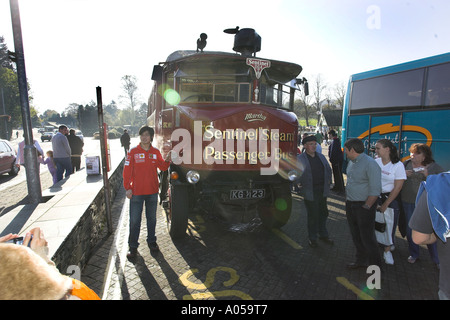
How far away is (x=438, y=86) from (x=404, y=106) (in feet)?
3.06

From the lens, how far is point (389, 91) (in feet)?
26.8

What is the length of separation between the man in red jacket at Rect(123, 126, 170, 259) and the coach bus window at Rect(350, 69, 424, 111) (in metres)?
7.26

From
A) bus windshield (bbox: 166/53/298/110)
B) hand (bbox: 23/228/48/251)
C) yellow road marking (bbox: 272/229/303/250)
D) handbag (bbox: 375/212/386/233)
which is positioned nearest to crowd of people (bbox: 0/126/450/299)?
handbag (bbox: 375/212/386/233)

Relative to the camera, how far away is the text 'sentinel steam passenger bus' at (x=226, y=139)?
4.47 m

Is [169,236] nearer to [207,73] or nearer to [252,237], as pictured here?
[252,237]

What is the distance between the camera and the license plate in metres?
4.50

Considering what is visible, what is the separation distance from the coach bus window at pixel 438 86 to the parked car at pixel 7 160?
1442 cm

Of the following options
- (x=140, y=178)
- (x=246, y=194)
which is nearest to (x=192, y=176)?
(x=140, y=178)

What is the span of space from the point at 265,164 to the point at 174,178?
1.61 meters

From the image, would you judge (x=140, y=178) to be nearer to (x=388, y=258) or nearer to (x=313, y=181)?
(x=313, y=181)

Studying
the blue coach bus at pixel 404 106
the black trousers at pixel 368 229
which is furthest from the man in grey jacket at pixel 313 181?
the blue coach bus at pixel 404 106

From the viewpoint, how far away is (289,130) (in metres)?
5.07
